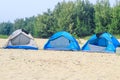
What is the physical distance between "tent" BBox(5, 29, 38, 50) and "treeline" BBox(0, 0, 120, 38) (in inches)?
904

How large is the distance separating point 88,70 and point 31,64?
6.68ft

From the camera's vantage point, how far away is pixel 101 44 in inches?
685

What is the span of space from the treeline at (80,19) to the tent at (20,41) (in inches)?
904

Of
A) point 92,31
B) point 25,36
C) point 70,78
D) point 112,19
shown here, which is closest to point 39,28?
point 92,31

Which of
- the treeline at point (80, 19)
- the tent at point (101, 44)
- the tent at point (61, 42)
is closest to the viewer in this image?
the tent at point (101, 44)

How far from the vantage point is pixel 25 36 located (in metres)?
17.8

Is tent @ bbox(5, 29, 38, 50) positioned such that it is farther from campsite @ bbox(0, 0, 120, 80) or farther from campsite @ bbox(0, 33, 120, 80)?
campsite @ bbox(0, 33, 120, 80)

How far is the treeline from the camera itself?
→ 40.6m

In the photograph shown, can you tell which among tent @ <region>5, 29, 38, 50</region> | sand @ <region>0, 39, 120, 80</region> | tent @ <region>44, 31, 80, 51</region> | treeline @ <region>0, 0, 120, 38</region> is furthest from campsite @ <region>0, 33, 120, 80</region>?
treeline @ <region>0, 0, 120, 38</region>

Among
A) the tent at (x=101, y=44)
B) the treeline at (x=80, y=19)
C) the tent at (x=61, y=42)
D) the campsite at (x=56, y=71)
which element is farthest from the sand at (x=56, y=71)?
the treeline at (x=80, y=19)

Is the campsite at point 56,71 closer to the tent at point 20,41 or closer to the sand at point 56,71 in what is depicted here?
the sand at point 56,71

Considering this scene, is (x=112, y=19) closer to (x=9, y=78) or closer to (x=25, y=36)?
(x=25, y=36)

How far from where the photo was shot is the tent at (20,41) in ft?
57.2

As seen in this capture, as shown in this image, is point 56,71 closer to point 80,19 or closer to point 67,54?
point 67,54
